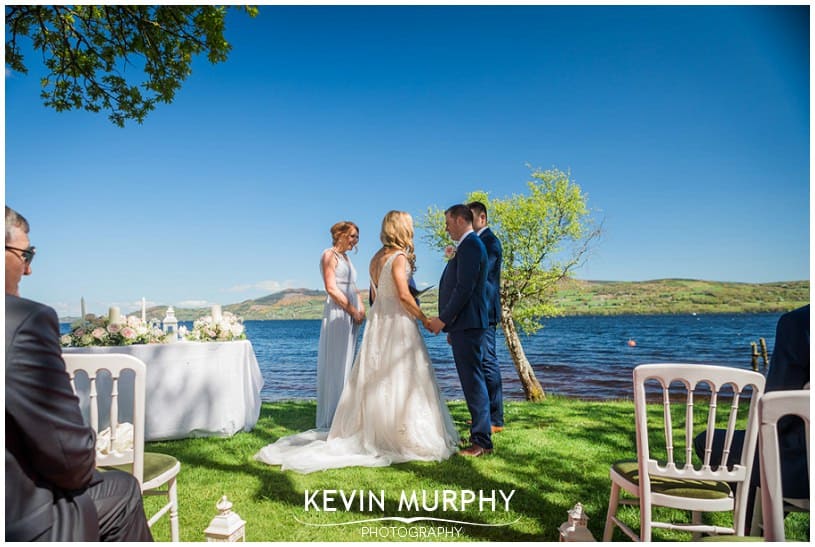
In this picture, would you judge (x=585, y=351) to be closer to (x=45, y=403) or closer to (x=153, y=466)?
(x=153, y=466)

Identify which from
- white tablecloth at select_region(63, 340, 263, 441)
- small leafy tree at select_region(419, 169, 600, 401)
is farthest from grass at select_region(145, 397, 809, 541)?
small leafy tree at select_region(419, 169, 600, 401)

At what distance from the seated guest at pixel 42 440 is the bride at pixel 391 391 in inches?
80.5

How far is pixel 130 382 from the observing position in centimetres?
393

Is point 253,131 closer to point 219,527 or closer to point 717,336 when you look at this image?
point 219,527

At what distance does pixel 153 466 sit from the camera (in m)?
2.07

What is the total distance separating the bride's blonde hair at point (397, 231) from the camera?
3566 millimetres

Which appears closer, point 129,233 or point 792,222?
point 792,222

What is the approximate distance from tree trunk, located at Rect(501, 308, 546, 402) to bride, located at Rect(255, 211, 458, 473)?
431 cm

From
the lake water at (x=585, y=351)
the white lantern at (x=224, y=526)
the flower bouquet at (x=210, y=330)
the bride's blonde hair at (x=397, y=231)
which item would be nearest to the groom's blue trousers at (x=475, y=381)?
the bride's blonde hair at (x=397, y=231)

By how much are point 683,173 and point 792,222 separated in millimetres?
13064

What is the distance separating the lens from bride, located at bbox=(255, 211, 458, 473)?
11.3ft

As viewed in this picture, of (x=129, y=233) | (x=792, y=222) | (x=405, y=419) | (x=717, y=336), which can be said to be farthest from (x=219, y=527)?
(x=717, y=336)

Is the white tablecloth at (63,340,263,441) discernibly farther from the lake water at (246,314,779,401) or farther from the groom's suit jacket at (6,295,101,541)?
the lake water at (246,314,779,401)

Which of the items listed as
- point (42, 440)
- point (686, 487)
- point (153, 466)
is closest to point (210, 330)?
point (153, 466)
